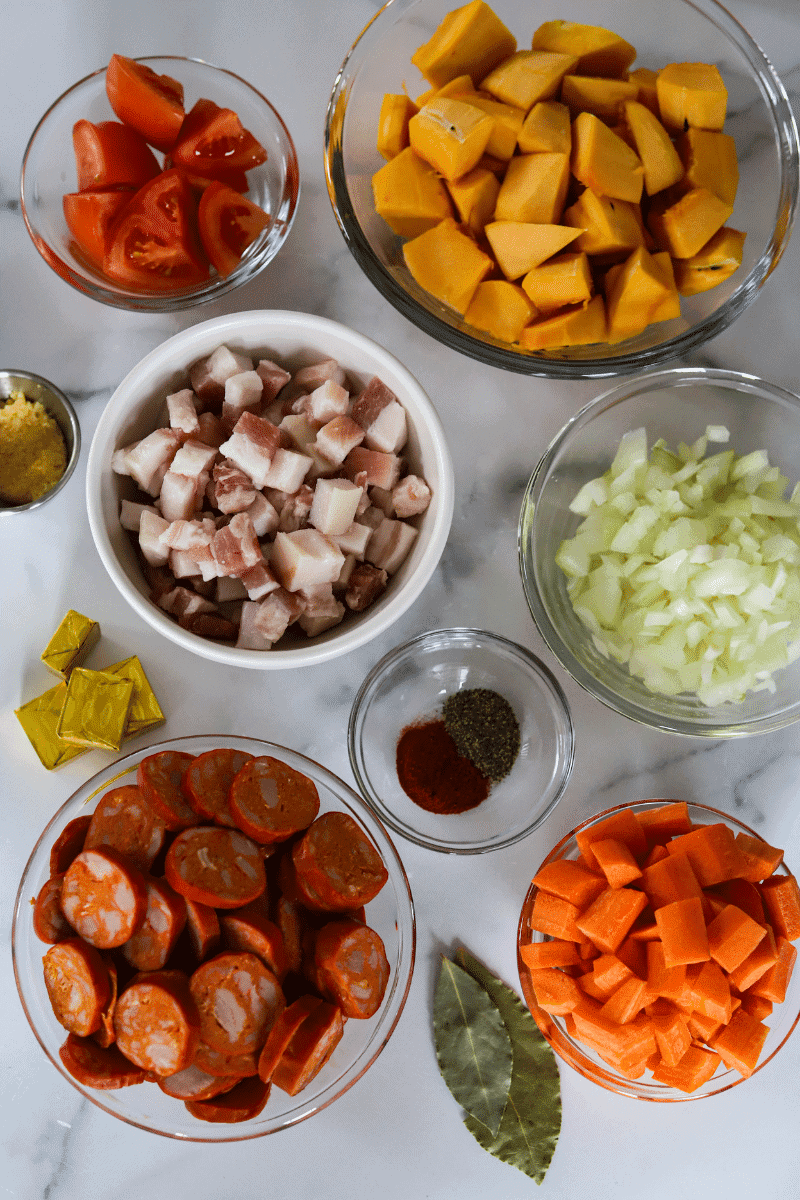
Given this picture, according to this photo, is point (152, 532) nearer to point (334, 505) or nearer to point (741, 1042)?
point (334, 505)

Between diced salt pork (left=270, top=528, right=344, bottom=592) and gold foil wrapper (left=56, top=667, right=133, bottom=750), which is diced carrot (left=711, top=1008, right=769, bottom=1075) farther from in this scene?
gold foil wrapper (left=56, top=667, right=133, bottom=750)

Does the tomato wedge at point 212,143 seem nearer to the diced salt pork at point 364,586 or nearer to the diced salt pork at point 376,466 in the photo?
the diced salt pork at point 376,466

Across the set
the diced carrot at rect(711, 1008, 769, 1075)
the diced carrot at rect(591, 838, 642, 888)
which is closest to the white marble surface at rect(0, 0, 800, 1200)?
the diced carrot at rect(591, 838, 642, 888)

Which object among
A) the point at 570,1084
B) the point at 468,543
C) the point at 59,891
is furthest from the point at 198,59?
the point at 570,1084

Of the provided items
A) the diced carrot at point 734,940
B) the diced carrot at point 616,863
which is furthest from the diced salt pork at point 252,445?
the diced carrot at point 734,940

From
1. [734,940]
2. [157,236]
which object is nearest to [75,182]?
[157,236]
